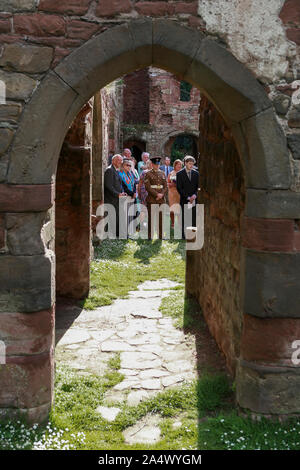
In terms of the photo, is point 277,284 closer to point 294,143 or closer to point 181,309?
point 294,143

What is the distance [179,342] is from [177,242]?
5284 millimetres

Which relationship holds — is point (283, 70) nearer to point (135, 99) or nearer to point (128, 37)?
point (128, 37)

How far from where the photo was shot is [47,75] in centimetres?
334

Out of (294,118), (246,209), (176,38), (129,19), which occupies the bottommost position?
(246,209)

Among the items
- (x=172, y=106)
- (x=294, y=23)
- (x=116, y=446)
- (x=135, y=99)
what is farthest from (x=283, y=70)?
(x=135, y=99)

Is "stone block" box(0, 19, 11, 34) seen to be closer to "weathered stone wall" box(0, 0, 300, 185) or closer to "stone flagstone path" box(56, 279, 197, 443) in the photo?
"weathered stone wall" box(0, 0, 300, 185)

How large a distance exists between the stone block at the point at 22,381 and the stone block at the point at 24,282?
0.36 m

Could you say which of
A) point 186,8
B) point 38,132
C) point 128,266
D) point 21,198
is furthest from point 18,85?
point 128,266

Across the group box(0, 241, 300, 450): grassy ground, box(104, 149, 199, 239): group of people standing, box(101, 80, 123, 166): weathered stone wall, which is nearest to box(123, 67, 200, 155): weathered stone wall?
box(101, 80, 123, 166): weathered stone wall

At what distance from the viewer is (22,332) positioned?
3.47 metres

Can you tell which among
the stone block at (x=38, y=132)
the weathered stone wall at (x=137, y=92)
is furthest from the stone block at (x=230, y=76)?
the weathered stone wall at (x=137, y=92)

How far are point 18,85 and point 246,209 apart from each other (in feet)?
5.83

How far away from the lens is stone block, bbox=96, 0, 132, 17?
335cm

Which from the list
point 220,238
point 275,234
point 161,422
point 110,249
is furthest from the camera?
point 110,249
